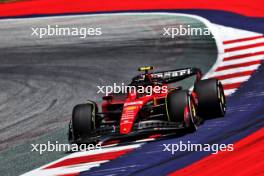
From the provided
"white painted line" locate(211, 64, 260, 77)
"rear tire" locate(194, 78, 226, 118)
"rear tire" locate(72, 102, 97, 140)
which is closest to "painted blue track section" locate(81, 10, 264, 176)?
"rear tire" locate(194, 78, 226, 118)

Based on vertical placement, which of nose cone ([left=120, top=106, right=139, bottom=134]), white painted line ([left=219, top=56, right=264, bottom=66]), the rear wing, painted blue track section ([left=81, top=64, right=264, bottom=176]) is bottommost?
painted blue track section ([left=81, top=64, right=264, bottom=176])

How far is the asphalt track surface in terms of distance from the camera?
12383 mm

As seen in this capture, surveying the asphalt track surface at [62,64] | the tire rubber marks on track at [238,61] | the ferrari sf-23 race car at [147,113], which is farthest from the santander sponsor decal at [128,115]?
the tire rubber marks on track at [238,61]

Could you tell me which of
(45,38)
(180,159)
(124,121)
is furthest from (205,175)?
(45,38)

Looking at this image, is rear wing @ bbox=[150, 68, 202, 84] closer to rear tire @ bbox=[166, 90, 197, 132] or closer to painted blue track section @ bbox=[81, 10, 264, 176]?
painted blue track section @ bbox=[81, 10, 264, 176]

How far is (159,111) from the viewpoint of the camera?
36.8 feet

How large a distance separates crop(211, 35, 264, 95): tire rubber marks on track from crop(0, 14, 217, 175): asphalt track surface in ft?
1.42

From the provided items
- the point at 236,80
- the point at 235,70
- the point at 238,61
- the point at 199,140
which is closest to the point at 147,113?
Answer: the point at 199,140

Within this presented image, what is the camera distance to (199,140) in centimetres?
1064

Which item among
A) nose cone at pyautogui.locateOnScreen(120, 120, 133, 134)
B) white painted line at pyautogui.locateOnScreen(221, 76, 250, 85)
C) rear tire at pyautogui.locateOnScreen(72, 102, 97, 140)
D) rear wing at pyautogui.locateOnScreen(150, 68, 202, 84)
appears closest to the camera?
nose cone at pyautogui.locateOnScreen(120, 120, 133, 134)

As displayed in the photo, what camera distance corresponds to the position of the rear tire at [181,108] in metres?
10.6

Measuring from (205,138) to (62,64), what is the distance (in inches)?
360

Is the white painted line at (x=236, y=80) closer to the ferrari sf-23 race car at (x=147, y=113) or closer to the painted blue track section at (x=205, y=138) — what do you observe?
the painted blue track section at (x=205, y=138)

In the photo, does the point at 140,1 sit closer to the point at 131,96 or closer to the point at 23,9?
the point at 23,9
